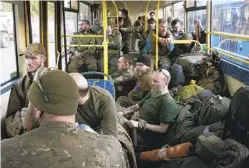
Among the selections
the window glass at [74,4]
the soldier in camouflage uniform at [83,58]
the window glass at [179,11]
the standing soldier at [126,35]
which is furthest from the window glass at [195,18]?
the window glass at [74,4]

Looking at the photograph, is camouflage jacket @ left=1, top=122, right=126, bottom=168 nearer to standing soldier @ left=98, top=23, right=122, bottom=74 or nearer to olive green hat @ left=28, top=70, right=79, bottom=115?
olive green hat @ left=28, top=70, right=79, bottom=115

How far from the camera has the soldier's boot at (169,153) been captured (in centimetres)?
300

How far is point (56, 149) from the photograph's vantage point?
1.31 metres

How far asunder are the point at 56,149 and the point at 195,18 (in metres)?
6.28

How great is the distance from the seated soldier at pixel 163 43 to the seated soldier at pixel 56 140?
4568 millimetres

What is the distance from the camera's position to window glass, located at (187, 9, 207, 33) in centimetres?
659

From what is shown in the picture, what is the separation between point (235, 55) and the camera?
14.6ft

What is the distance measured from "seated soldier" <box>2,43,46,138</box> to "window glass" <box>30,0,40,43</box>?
647 mm

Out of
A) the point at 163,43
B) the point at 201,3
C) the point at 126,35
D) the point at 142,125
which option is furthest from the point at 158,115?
the point at 126,35

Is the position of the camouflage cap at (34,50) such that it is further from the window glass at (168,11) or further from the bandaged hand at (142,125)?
the window glass at (168,11)

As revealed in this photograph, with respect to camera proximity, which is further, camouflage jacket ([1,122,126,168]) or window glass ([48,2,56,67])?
window glass ([48,2,56,67])

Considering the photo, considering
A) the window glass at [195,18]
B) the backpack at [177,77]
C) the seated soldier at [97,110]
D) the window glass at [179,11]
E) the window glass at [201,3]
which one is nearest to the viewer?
the seated soldier at [97,110]

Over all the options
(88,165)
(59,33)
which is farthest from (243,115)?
(59,33)

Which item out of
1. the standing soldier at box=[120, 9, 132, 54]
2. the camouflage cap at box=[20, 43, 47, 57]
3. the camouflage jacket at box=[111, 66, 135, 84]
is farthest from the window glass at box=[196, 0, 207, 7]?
the camouflage cap at box=[20, 43, 47, 57]
